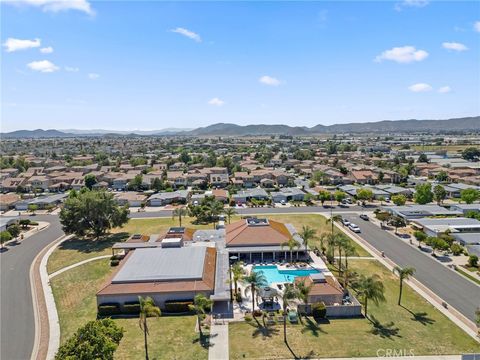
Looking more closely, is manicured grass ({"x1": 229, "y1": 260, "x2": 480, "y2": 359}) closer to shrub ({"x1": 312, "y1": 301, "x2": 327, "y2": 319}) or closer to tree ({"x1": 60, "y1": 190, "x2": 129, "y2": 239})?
shrub ({"x1": 312, "y1": 301, "x2": 327, "y2": 319})

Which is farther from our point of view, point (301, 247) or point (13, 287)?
point (301, 247)

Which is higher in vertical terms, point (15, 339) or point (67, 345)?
point (67, 345)

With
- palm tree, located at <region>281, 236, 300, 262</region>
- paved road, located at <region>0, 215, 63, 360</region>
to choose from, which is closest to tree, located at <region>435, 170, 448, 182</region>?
palm tree, located at <region>281, 236, 300, 262</region>

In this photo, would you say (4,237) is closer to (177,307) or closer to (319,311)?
(177,307)

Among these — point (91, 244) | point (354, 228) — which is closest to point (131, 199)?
point (91, 244)

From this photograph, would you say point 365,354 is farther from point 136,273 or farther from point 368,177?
point 368,177

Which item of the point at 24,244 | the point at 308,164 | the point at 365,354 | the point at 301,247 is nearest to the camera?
the point at 365,354

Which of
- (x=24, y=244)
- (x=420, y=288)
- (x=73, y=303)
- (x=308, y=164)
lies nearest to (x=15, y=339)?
(x=73, y=303)
